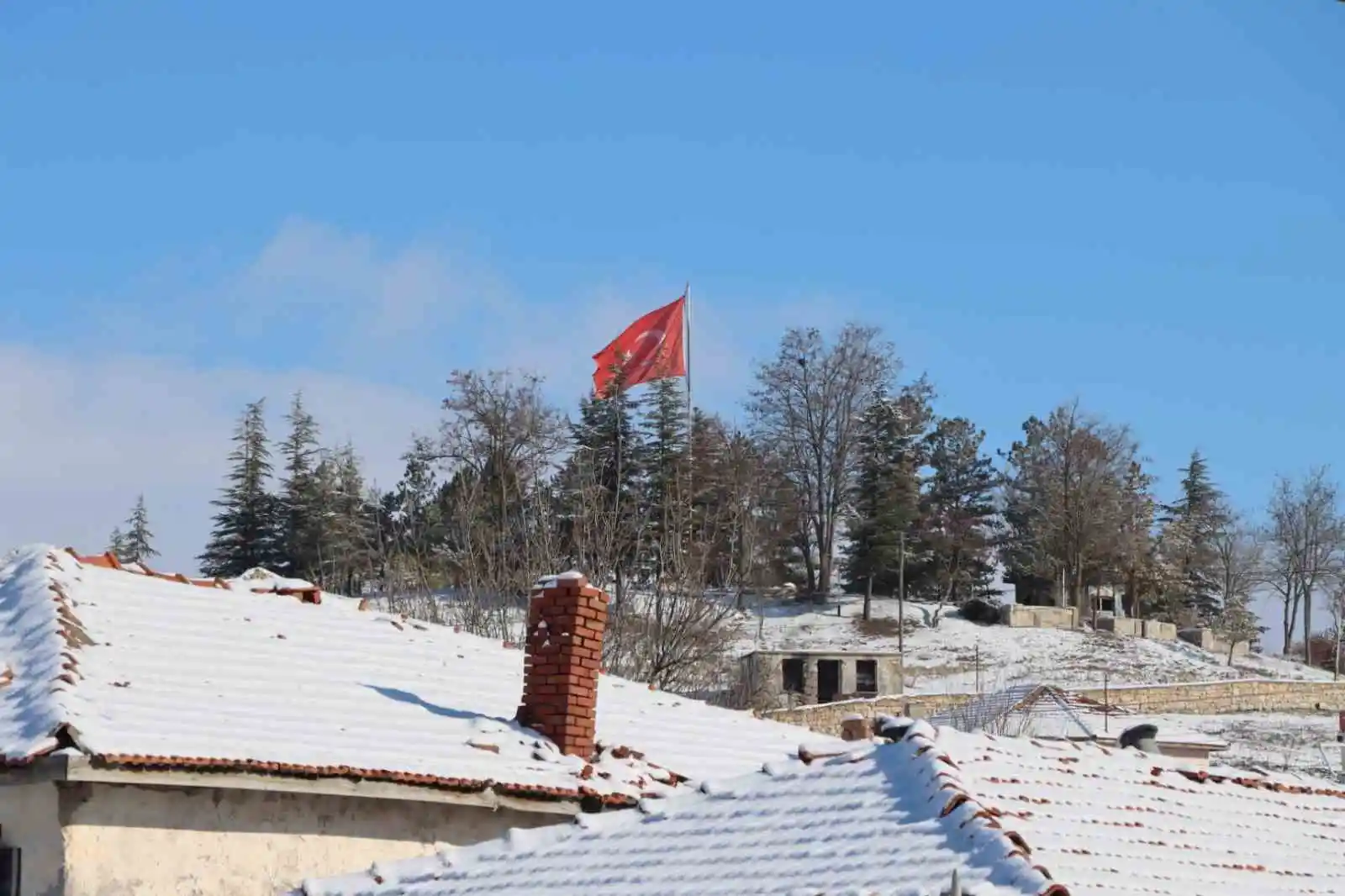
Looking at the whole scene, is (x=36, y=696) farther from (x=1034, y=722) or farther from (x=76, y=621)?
(x=1034, y=722)

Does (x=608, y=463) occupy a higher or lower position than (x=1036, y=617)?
higher

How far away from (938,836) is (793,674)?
165 feet

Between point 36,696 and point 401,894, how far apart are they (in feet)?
9.71

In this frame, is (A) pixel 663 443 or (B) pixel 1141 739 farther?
(A) pixel 663 443

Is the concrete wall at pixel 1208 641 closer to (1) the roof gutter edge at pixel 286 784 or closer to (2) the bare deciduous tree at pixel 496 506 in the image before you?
(2) the bare deciduous tree at pixel 496 506

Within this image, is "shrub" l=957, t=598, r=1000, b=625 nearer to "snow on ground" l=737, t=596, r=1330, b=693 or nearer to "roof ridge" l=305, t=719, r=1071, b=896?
"snow on ground" l=737, t=596, r=1330, b=693

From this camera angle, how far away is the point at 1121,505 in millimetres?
82250

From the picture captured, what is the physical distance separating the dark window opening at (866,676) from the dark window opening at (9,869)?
4850 centimetres

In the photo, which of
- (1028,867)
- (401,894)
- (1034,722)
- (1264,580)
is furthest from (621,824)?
(1264,580)

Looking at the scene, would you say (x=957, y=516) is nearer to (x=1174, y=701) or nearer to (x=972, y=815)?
(x=1174, y=701)

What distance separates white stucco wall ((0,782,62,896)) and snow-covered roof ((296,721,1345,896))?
166cm

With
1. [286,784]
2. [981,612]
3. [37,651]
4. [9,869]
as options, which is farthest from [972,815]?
[981,612]

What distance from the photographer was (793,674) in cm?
6016

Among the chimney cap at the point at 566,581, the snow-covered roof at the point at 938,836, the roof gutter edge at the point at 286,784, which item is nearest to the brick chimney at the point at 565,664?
the chimney cap at the point at 566,581
